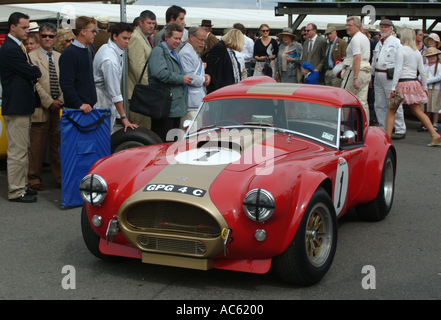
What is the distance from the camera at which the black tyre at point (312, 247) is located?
3479mm

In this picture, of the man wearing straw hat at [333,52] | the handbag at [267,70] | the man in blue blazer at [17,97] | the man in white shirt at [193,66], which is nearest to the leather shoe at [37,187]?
the man in blue blazer at [17,97]

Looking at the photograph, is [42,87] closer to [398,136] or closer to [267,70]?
[267,70]

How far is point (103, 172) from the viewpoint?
3.86 meters

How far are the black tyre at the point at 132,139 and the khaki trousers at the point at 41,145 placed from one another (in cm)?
97

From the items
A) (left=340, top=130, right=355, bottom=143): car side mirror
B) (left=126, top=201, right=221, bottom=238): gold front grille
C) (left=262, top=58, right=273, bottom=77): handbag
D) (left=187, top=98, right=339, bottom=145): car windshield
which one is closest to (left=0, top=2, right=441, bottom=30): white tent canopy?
(left=262, top=58, right=273, bottom=77): handbag

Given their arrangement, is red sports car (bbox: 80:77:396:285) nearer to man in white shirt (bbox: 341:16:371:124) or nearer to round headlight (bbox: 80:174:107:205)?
round headlight (bbox: 80:174:107:205)

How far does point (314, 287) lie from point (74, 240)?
221 centimetres

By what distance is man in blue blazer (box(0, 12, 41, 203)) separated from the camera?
5.75 meters

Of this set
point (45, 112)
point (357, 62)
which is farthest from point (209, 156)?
point (357, 62)

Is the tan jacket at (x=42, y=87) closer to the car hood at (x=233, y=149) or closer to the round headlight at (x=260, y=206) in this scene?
the car hood at (x=233, y=149)

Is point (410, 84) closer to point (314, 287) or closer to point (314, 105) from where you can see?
point (314, 105)
